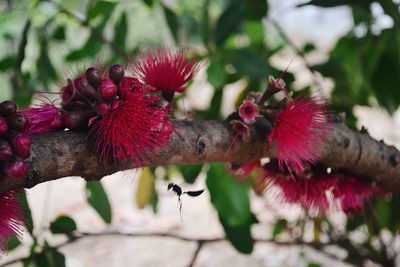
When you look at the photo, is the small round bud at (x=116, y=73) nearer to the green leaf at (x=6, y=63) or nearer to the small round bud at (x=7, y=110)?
the small round bud at (x=7, y=110)

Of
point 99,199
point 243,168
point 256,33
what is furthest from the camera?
point 256,33

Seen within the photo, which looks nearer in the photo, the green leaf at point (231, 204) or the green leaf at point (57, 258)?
the green leaf at point (57, 258)

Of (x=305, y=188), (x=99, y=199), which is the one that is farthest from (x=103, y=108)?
(x=99, y=199)

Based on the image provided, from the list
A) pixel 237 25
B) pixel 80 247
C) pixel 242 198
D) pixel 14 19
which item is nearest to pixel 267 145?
pixel 242 198

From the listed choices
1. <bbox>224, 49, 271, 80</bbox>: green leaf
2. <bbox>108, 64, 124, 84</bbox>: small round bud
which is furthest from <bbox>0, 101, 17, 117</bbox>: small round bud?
<bbox>224, 49, 271, 80</bbox>: green leaf

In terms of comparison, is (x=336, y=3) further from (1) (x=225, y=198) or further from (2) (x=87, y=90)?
(2) (x=87, y=90)

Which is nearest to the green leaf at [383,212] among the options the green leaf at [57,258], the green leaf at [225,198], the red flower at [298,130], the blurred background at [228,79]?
the blurred background at [228,79]
